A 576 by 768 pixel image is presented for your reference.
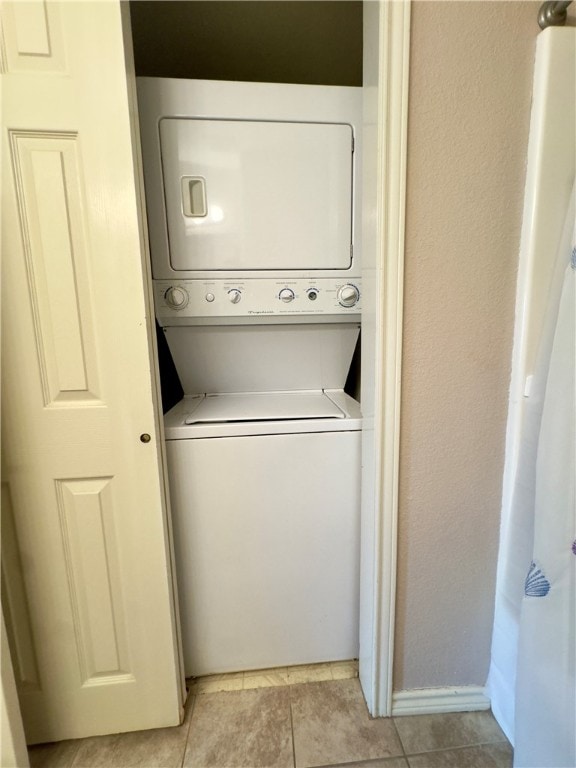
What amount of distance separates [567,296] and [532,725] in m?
1.05

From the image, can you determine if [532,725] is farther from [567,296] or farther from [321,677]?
[567,296]

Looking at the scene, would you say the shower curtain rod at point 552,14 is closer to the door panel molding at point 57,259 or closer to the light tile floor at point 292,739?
the door panel molding at point 57,259

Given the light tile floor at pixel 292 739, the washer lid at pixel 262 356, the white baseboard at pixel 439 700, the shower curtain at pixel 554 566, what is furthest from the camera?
the washer lid at pixel 262 356

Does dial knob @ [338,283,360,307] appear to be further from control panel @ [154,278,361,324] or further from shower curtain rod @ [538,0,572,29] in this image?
shower curtain rod @ [538,0,572,29]

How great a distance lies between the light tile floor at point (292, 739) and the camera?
1.06 meters

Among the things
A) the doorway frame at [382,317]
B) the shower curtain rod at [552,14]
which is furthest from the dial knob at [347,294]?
the shower curtain rod at [552,14]

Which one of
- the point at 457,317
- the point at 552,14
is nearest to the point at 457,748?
the point at 457,317

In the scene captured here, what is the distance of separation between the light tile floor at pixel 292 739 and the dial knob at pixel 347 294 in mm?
1386

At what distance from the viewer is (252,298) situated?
121 cm

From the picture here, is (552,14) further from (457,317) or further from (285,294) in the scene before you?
(285,294)

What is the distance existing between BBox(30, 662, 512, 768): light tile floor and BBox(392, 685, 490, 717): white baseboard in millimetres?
19

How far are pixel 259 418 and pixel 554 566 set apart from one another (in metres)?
0.85

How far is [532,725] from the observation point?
2.87 ft

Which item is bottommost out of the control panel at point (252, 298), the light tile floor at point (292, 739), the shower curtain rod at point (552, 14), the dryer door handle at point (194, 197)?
the light tile floor at point (292, 739)
